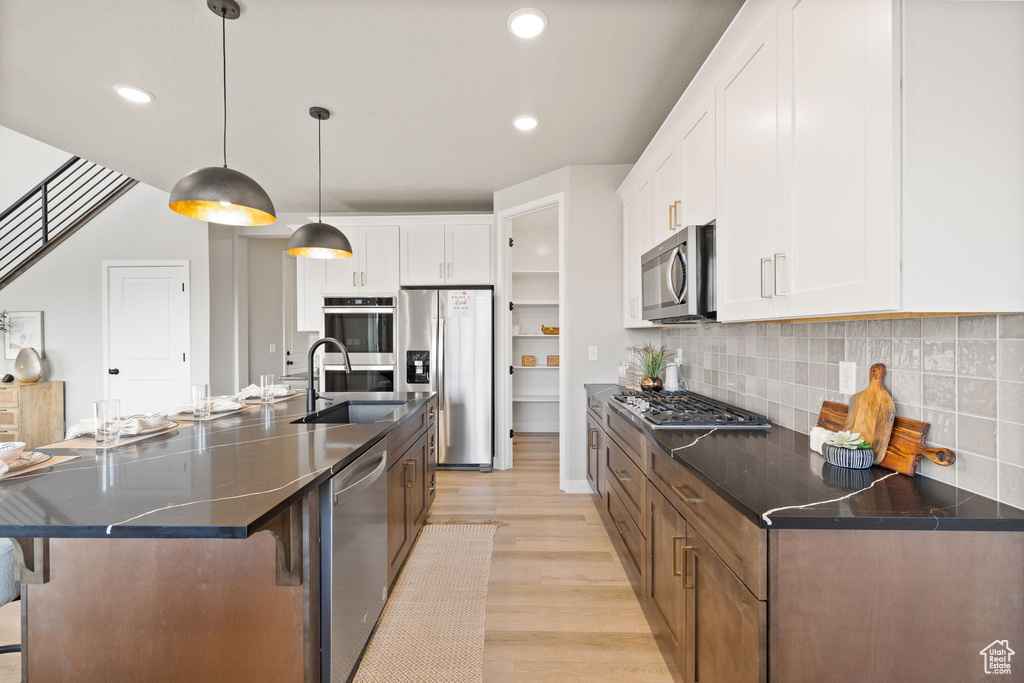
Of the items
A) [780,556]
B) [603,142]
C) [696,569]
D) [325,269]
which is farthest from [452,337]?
[780,556]

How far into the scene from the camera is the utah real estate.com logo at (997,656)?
37.5 inches

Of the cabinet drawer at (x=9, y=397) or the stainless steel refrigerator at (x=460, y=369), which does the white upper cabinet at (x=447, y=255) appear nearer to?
the stainless steel refrigerator at (x=460, y=369)

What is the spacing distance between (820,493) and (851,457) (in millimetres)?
281

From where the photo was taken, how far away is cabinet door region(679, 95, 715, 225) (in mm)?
1882

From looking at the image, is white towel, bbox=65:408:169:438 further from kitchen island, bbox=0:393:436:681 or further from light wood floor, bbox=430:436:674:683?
light wood floor, bbox=430:436:674:683

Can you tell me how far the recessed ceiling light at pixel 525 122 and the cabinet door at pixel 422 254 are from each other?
172cm

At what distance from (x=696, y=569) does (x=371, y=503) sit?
3.87 feet

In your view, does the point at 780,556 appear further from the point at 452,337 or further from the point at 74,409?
the point at 74,409

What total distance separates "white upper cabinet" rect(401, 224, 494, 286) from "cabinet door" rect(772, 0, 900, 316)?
329cm

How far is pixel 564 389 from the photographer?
3721mm

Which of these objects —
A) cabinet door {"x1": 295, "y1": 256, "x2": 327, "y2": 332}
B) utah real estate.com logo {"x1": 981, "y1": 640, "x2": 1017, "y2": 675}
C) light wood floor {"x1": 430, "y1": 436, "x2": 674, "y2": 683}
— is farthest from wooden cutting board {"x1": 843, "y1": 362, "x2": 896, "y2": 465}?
cabinet door {"x1": 295, "y1": 256, "x2": 327, "y2": 332}

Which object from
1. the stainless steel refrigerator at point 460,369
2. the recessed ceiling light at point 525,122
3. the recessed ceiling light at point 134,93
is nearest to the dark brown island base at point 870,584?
the recessed ceiling light at point 525,122

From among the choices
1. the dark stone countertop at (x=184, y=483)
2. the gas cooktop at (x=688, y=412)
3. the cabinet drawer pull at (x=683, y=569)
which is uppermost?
the gas cooktop at (x=688, y=412)

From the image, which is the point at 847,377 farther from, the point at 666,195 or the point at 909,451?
the point at 666,195
